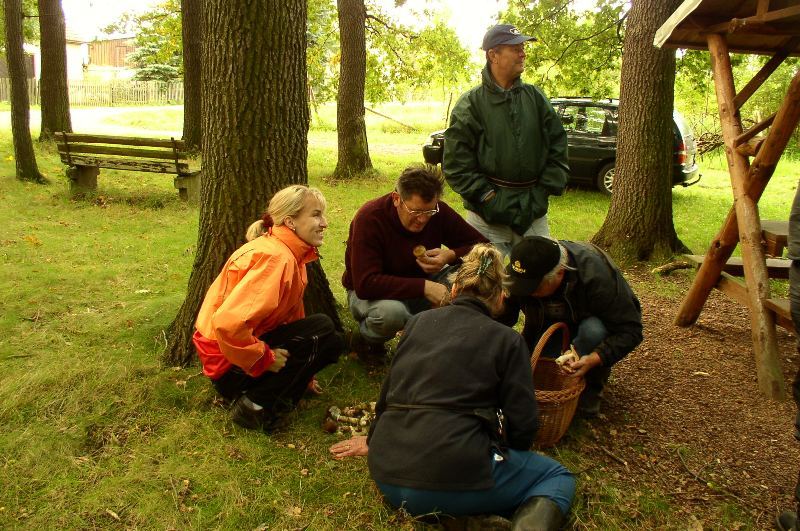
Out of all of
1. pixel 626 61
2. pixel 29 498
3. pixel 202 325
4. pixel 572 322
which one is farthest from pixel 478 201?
pixel 626 61

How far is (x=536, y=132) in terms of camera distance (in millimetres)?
4578

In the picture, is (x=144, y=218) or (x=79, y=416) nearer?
(x=79, y=416)

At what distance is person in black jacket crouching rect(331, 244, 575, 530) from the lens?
8.48ft

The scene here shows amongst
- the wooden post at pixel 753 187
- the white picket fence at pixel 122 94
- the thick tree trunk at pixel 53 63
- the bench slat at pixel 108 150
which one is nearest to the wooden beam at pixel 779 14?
the wooden post at pixel 753 187

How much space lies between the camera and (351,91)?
1273cm

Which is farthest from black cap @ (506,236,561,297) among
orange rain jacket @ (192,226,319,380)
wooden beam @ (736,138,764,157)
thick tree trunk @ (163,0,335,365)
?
wooden beam @ (736,138,764,157)

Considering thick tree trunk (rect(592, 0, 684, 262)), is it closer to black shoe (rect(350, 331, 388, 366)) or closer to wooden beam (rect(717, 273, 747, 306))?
wooden beam (rect(717, 273, 747, 306))

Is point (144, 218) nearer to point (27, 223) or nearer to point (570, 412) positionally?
point (27, 223)

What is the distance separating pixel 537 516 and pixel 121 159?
360 inches

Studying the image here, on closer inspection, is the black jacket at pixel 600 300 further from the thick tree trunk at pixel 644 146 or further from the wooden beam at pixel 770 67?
the thick tree trunk at pixel 644 146

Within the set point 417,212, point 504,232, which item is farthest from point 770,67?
point 417,212

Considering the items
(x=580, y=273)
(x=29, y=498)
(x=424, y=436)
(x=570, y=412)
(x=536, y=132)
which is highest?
(x=536, y=132)

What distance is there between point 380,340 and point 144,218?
19.8ft

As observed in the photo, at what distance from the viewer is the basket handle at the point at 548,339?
3.32 m
